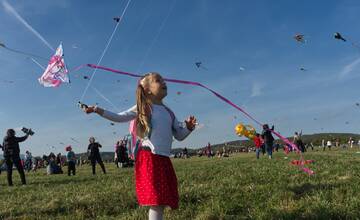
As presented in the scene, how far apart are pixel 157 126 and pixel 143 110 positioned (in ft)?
0.93

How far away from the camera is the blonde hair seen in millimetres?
5691

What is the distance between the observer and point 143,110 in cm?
571

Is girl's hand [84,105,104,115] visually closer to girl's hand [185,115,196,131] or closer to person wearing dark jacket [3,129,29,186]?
girl's hand [185,115,196,131]

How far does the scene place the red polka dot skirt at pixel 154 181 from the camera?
548 cm

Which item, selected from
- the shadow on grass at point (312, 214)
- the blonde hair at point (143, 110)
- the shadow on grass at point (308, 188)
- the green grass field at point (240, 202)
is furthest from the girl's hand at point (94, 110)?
the shadow on grass at point (308, 188)

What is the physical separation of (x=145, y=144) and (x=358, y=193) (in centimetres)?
395

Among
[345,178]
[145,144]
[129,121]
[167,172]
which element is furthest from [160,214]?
[345,178]

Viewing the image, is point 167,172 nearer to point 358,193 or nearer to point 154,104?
point 154,104

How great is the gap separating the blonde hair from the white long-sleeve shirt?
0.07 m

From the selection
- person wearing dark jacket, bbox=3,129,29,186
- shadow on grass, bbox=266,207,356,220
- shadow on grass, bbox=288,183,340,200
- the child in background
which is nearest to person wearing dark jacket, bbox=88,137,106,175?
the child in background

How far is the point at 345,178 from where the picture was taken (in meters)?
9.61

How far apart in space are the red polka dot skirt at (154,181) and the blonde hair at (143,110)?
0.92ft

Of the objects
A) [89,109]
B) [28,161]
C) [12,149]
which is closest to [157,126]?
[89,109]

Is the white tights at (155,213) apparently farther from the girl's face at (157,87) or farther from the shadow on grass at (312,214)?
the shadow on grass at (312,214)
